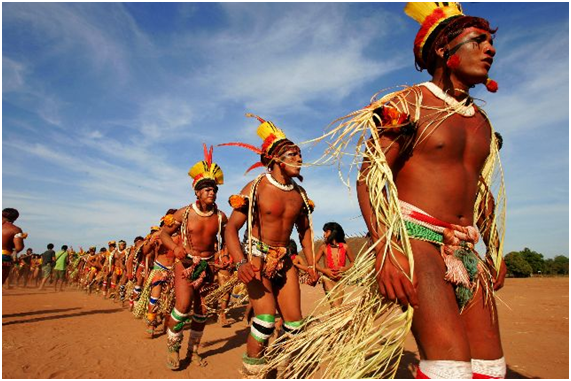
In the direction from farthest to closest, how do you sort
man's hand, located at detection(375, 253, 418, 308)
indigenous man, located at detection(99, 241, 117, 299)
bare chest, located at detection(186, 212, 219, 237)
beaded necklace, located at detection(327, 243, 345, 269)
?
indigenous man, located at detection(99, 241, 117, 299) → beaded necklace, located at detection(327, 243, 345, 269) → bare chest, located at detection(186, 212, 219, 237) → man's hand, located at detection(375, 253, 418, 308)

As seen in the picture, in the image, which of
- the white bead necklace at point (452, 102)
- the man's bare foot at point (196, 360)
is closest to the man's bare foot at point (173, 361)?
the man's bare foot at point (196, 360)

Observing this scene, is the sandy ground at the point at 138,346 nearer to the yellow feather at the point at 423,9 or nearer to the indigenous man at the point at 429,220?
the indigenous man at the point at 429,220

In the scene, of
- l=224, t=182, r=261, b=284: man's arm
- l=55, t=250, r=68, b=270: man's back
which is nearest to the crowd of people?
l=224, t=182, r=261, b=284: man's arm

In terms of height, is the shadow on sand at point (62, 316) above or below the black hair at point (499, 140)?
below

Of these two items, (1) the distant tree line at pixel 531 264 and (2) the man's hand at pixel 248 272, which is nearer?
(2) the man's hand at pixel 248 272

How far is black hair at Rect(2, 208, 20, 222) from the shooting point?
8422 millimetres

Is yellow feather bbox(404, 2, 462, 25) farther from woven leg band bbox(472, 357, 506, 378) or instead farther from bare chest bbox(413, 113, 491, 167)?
woven leg band bbox(472, 357, 506, 378)

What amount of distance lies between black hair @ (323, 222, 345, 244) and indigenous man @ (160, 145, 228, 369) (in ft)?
8.82

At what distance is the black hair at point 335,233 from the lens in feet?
25.9

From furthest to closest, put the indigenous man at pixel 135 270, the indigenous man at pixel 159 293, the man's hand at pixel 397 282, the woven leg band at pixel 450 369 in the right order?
1. the indigenous man at pixel 135 270
2. the indigenous man at pixel 159 293
3. the man's hand at pixel 397 282
4. the woven leg band at pixel 450 369

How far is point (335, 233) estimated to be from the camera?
793 centimetres

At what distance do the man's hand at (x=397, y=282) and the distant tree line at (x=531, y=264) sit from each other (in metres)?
22.9

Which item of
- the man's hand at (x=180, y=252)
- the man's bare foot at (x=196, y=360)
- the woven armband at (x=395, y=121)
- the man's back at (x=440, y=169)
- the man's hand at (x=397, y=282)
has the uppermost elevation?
the woven armband at (x=395, y=121)

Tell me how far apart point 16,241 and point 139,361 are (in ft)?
14.7
